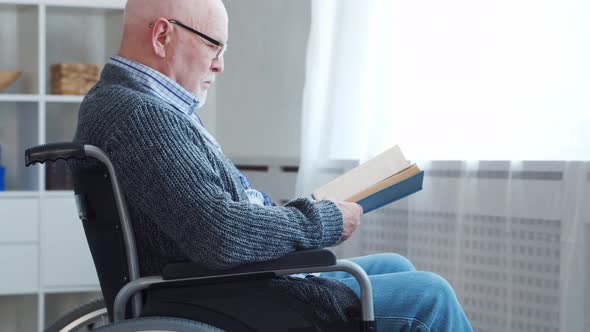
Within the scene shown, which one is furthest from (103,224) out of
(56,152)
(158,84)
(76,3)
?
(76,3)

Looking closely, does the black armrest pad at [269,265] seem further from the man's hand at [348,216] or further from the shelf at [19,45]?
the shelf at [19,45]

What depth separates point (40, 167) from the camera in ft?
11.5

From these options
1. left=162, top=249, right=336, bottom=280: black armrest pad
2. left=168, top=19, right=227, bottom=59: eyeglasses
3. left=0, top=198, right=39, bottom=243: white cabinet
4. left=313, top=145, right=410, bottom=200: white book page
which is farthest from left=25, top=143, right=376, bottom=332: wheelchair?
left=0, top=198, right=39, bottom=243: white cabinet

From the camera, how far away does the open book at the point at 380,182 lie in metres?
1.50

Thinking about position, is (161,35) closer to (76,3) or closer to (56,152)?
(56,152)

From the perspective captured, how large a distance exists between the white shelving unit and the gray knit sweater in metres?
2.13

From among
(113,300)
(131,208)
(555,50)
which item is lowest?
(113,300)

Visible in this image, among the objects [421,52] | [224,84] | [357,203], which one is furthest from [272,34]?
[357,203]

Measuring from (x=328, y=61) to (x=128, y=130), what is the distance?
179 cm

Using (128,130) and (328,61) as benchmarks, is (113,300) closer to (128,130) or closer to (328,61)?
(128,130)

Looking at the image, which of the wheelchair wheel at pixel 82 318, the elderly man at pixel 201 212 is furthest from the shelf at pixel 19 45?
the elderly man at pixel 201 212

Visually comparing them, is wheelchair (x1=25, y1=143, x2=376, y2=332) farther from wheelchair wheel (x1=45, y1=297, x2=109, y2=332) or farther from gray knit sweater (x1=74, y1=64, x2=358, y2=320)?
wheelchair wheel (x1=45, y1=297, x2=109, y2=332)

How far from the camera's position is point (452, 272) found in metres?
2.48

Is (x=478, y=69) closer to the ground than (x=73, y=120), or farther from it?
A: farther from it
